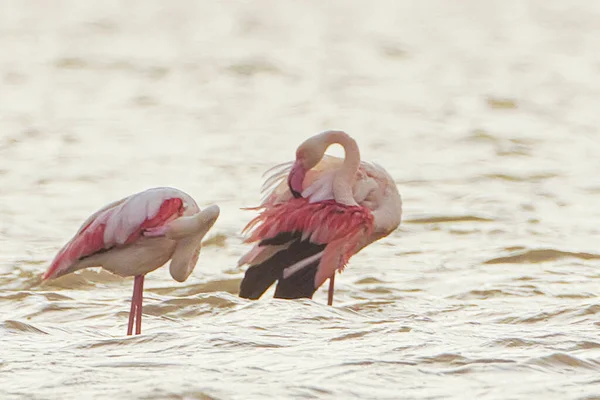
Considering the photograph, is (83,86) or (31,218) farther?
(83,86)

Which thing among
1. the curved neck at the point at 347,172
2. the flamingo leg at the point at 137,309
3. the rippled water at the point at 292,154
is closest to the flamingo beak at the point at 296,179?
the curved neck at the point at 347,172

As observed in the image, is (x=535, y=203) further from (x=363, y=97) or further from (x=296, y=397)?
(x=296, y=397)

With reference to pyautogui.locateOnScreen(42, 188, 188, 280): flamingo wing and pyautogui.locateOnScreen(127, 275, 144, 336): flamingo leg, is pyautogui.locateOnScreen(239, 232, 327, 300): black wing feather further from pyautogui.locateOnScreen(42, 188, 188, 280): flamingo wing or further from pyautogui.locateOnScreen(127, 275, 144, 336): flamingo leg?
pyautogui.locateOnScreen(42, 188, 188, 280): flamingo wing

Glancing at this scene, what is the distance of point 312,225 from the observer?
760 centimetres

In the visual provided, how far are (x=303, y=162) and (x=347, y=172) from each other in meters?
0.26

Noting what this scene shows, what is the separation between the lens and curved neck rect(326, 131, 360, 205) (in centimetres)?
770

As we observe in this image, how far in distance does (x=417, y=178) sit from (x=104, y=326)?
17.5 ft

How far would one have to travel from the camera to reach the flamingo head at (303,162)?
7.72 metres

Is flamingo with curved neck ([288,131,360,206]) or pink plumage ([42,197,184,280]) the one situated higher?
flamingo with curved neck ([288,131,360,206])

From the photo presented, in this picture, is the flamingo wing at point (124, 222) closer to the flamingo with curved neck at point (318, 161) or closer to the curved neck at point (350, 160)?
the flamingo with curved neck at point (318, 161)

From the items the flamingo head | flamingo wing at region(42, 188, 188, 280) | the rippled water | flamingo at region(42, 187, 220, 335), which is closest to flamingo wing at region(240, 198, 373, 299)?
the flamingo head

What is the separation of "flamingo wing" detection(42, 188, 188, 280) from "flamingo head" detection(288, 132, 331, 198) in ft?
3.77

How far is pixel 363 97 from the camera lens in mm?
15727

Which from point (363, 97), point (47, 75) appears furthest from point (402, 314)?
point (47, 75)
